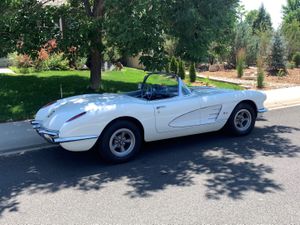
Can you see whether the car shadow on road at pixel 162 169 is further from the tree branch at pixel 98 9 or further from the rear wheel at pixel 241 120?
the tree branch at pixel 98 9

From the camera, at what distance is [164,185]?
511 centimetres

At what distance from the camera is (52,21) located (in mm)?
10094

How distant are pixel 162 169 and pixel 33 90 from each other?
6920 millimetres

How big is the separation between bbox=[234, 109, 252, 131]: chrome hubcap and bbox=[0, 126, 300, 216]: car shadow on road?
22 cm

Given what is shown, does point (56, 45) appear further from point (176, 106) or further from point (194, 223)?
point (194, 223)

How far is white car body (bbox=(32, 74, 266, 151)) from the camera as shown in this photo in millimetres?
5621

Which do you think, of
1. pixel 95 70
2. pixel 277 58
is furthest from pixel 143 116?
pixel 277 58

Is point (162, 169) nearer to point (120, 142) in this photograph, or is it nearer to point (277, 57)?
point (120, 142)

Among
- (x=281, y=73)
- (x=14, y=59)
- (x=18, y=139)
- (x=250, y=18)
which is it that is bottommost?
(x=18, y=139)

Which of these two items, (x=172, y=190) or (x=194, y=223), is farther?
(x=172, y=190)

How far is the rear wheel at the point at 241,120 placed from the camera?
7.20m

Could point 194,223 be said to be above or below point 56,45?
below

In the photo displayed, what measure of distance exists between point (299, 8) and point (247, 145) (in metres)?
74.5

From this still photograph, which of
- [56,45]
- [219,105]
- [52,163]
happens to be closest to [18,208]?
[52,163]
